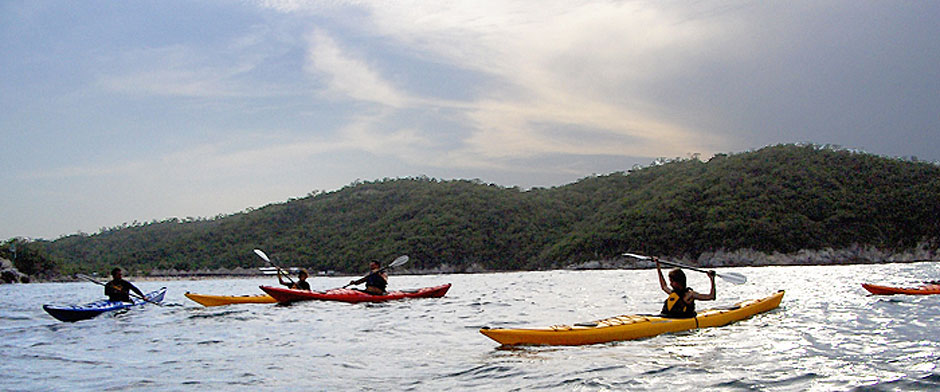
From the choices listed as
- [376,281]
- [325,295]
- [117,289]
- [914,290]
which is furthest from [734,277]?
[117,289]

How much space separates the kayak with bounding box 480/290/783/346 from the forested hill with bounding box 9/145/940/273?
2584 inches

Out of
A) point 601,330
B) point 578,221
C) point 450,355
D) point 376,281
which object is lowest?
point 450,355

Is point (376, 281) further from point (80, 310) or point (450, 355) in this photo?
point (450, 355)

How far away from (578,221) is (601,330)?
94.0 m

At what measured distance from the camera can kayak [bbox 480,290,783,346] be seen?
9.34 m

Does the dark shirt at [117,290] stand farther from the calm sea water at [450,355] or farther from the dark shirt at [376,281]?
the dark shirt at [376,281]

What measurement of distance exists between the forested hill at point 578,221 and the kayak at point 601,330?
6564cm

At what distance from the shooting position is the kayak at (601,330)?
934cm

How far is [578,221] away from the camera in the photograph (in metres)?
102

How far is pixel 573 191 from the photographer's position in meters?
117

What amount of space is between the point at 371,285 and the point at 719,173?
76.9 meters

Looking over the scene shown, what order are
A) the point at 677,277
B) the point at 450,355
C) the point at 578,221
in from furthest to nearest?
the point at 578,221, the point at 677,277, the point at 450,355

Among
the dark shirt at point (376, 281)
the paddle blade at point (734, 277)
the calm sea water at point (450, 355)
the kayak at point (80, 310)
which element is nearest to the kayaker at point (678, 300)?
the calm sea water at point (450, 355)

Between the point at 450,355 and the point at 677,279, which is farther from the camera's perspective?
the point at 677,279
